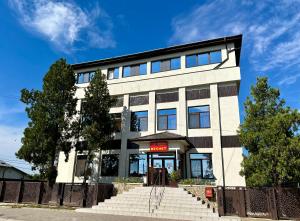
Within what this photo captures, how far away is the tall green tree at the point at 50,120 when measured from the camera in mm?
17234

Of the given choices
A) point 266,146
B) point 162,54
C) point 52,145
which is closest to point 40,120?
point 52,145

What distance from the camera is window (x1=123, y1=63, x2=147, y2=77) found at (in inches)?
885

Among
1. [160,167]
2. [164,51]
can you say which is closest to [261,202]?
[160,167]

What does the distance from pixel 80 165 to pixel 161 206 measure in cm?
1119

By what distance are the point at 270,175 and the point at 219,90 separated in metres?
8.34

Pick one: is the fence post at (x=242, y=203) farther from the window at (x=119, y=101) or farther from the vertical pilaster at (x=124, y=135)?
the window at (x=119, y=101)

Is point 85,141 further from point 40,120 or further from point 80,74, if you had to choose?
point 80,74

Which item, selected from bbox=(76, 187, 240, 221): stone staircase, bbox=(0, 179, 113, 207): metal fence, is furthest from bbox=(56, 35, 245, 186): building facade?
bbox=(0, 179, 113, 207): metal fence

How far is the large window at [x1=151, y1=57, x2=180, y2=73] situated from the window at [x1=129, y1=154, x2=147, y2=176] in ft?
25.9

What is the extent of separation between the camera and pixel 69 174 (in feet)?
71.2

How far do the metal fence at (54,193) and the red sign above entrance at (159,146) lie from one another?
4.06 metres

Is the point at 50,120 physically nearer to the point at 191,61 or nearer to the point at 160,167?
the point at 160,167

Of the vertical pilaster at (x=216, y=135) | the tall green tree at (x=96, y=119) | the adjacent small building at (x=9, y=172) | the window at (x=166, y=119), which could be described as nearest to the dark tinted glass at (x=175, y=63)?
the vertical pilaster at (x=216, y=135)

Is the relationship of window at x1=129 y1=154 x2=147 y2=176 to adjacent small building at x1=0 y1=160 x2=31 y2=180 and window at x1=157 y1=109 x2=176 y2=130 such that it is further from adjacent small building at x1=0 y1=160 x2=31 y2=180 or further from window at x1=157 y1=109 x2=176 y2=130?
adjacent small building at x1=0 y1=160 x2=31 y2=180
